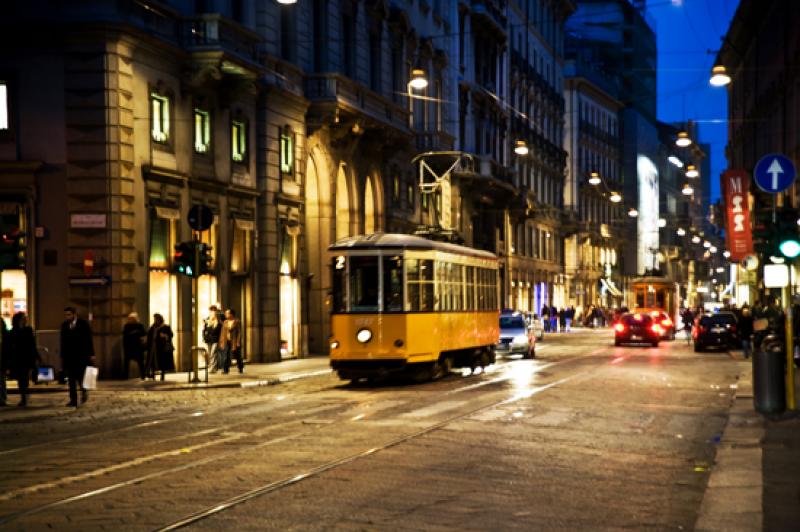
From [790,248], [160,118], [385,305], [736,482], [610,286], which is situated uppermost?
[160,118]

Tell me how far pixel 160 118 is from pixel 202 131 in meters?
2.62

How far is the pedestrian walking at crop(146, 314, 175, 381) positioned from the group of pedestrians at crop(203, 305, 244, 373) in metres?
1.38

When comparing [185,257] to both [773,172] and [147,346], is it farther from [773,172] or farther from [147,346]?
[773,172]

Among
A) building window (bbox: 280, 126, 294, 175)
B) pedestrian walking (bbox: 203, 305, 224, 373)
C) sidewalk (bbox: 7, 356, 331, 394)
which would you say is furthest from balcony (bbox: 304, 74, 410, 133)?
pedestrian walking (bbox: 203, 305, 224, 373)

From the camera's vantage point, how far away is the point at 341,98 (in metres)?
41.0

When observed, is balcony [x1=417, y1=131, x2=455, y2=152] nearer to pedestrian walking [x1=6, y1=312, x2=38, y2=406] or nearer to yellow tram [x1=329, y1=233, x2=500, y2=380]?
yellow tram [x1=329, y1=233, x2=500, y2=380]

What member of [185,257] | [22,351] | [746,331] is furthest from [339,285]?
[746,331]

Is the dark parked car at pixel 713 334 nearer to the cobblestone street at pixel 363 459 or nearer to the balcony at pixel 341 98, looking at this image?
the balcony at pixel 341 98

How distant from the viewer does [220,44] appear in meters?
32.8

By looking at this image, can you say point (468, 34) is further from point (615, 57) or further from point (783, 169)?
point (615, 57)

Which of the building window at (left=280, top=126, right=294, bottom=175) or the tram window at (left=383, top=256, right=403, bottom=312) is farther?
the building window at (left=280, top=126, right=294, bottom=175)

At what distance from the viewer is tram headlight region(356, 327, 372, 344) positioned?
27328 millimetres

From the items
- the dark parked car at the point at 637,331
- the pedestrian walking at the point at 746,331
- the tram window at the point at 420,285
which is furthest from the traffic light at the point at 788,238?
the dark parked car at the point at 637,331

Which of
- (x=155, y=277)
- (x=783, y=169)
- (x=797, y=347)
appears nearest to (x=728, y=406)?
(x=783, y=169)
